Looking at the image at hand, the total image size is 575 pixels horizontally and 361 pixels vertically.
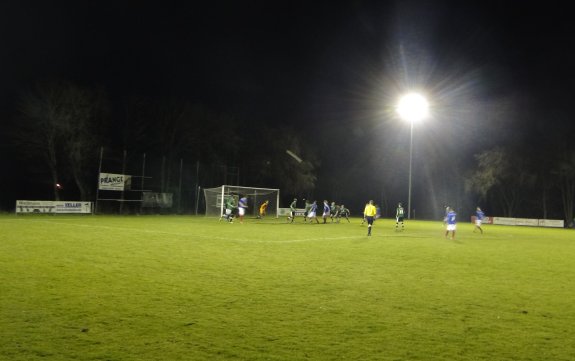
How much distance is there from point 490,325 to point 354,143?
2618 inches

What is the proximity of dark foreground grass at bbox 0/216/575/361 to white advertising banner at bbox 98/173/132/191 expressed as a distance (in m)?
27.0

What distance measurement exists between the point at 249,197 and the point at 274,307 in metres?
40.2

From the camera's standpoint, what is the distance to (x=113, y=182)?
137 ft

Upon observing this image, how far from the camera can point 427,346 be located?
5.99 metres

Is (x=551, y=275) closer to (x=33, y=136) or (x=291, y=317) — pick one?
(x=291, y=317)

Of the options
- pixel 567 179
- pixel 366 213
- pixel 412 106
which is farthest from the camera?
pixel 567 179

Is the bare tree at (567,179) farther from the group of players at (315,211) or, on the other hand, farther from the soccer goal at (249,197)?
the soccer goal at (249,197)

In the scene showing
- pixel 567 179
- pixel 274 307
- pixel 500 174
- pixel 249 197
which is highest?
pixel 500 174

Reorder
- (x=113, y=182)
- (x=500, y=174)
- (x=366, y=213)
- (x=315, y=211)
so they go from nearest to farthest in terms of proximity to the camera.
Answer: (x=366, y=213)
(x=315, y=211)
(x=113, y=182)
(x=500, y=174)

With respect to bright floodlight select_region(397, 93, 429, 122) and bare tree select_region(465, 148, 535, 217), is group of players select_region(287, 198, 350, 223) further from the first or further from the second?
bare tree select_region(465, 148, 535, 217)

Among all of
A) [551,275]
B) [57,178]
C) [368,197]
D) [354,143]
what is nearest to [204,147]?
[57,178]

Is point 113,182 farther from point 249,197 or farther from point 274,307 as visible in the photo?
point 274,307

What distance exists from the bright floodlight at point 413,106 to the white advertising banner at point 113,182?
26.5 m

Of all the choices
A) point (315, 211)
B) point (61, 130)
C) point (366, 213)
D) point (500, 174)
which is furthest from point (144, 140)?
point (500, 174)
